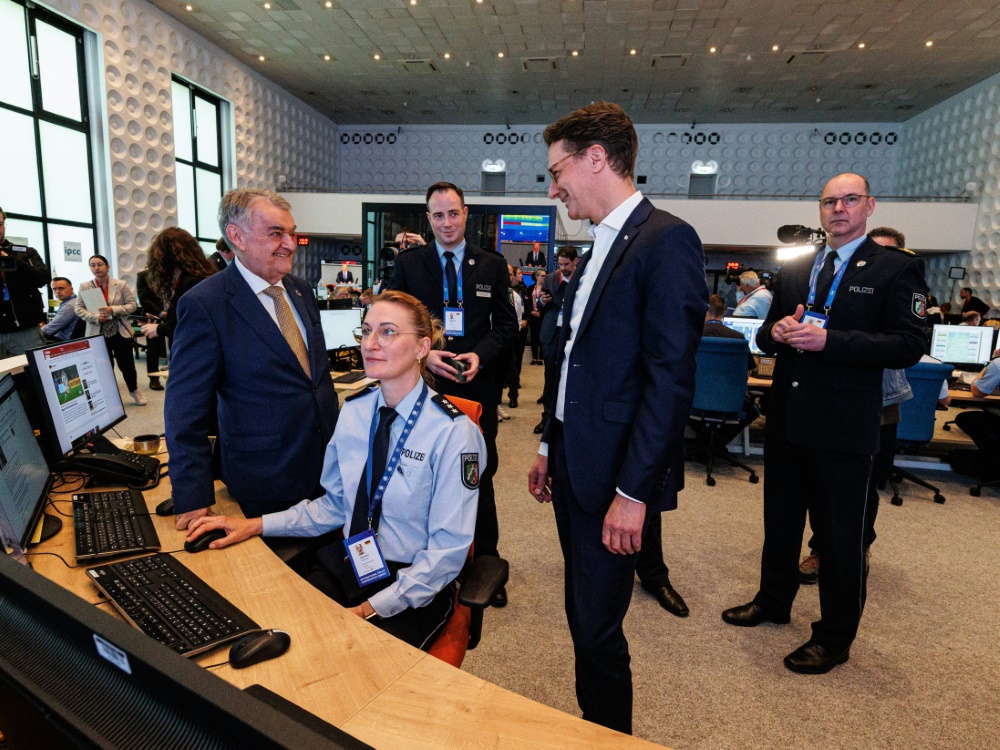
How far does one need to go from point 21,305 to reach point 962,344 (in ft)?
27.2

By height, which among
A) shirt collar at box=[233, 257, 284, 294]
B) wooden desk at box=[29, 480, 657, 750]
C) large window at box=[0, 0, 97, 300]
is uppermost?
large window at box=[0, 0, 97, 300]

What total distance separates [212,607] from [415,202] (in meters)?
12.3

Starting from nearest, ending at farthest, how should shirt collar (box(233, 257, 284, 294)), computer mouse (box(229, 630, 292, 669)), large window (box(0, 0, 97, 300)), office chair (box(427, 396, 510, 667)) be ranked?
1. computer mouse (box(229, 630, 292, 669))
2. office chair (box(427, 396, 510, 667))
3. shirt collar (box(233, 257, 284, 294))
4. large window (box(0, 0, 97, 300))

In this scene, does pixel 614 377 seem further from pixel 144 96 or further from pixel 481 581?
pixel 144 96

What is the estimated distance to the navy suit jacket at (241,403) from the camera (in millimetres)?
1683

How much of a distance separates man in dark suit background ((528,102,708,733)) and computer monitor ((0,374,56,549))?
50.6 inches

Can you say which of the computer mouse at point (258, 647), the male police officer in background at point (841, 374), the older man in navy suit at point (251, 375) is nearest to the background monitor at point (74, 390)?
the older man in navy suit at point (251, 375)

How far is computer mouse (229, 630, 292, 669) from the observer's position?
3.34 feet

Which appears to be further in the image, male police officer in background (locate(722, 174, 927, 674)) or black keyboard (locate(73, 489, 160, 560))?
male police officer in background (locate(722, 174, 927, 674))

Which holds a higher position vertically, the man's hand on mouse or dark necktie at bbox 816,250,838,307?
dark necktie at bbox 816,250,838,307

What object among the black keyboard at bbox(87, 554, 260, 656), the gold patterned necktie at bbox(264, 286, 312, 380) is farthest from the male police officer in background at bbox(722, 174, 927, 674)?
the black keyboard at bbox(87, 554, 260, 656)

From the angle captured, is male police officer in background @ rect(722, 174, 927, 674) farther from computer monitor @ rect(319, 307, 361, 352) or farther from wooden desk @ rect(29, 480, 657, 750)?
computer monitor @ rect(319, 307, 361, 352)

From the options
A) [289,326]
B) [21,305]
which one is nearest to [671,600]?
[289,326]

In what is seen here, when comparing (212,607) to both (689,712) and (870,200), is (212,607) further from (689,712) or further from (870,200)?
(870,200)
